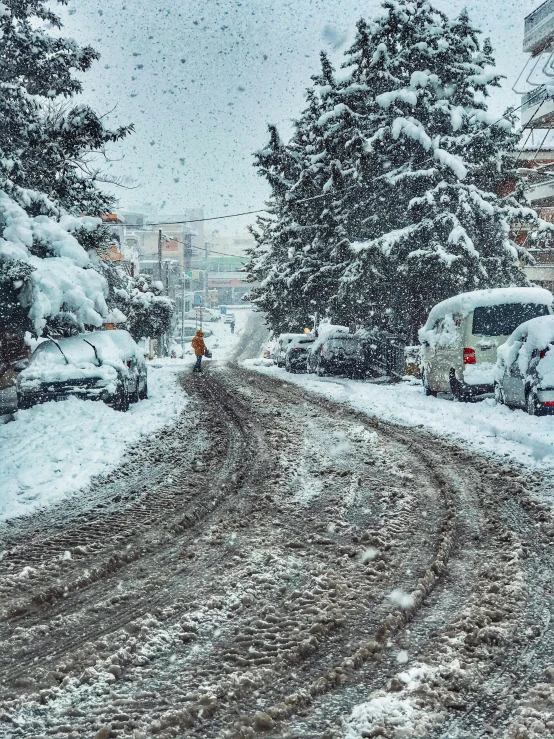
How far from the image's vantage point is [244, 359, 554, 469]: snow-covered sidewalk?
9195 millimetres

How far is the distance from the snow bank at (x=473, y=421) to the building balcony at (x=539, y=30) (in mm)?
32315

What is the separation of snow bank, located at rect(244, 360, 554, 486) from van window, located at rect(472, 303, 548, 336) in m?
1.47

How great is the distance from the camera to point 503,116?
25.6 metres

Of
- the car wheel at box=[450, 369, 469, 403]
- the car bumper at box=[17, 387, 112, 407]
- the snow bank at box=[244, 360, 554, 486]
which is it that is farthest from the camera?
the car wheel at box=[450, 369, 469, 403]

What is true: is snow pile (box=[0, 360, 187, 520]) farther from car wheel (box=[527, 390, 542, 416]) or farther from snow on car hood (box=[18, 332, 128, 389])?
car wheel (box=[527, 390, 542, 416])

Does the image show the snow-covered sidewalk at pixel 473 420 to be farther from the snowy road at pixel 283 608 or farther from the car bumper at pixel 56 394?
the car bumper at pixel 56 394

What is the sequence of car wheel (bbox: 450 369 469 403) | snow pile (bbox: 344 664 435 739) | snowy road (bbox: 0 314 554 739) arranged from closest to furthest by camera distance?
snow pile (bbox: 344 664 435 739)
snowy road (bbox: 0 314 554 739)
car wheel (bbox: 450 369 469 403)

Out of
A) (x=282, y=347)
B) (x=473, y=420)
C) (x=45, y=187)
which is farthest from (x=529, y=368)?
(x=282, y=347)

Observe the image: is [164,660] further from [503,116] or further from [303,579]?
[503,116]

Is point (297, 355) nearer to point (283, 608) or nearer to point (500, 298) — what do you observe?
point (500, 298)

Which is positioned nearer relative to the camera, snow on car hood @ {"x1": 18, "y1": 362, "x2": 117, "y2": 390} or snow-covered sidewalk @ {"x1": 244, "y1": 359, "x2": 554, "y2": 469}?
snow-covered sidewalk @ {"x1": 244, "y1": 359, "x2": 554, "y2": 469}

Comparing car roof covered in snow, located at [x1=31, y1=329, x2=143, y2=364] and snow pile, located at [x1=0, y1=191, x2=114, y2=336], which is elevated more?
snow pile, located at [x1=0, y1=191, x2=114, y2=336]

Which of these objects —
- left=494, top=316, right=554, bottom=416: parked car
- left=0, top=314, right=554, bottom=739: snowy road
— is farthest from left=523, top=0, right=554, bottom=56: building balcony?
left=0, top=314, right=554, bottom=739: snowy road

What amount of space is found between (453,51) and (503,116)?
331cm
